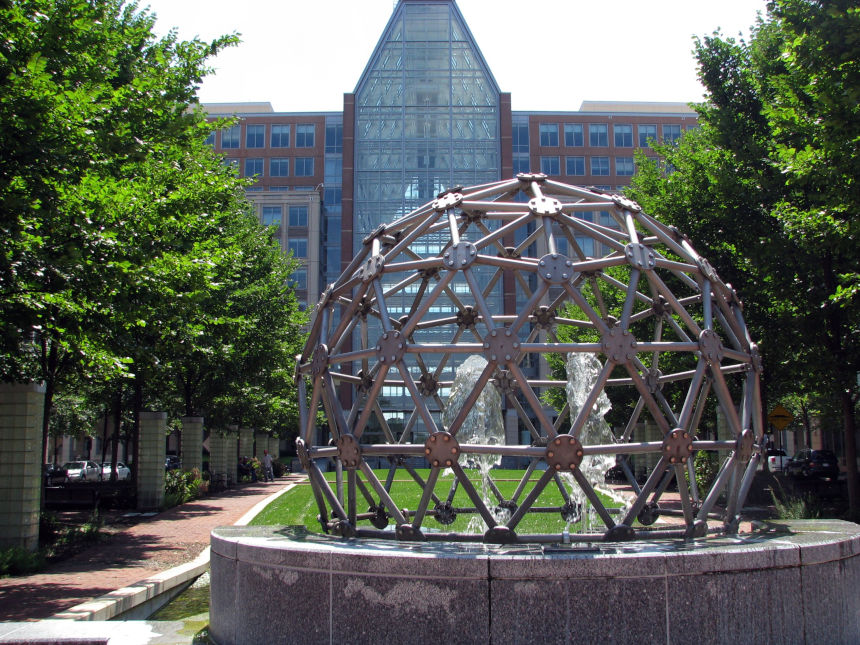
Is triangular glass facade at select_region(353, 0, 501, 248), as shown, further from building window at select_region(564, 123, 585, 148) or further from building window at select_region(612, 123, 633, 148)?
building window at select_region(612, 123, 633, 148)

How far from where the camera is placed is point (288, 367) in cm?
3506

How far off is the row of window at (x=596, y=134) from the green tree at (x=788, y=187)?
53450 mm

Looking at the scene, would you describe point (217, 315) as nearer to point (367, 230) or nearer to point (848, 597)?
point (848, 597)

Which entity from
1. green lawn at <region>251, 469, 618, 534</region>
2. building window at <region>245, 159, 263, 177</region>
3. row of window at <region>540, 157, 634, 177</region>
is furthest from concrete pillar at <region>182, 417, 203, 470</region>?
building window at <region>245, 159, 263, 177</region>

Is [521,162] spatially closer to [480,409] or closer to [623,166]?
[623,166]

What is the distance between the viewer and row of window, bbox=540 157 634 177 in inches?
2921

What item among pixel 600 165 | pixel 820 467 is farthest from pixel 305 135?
pixel 820 467

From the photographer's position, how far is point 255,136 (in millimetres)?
78875

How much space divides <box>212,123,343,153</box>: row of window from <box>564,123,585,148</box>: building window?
73.3ft

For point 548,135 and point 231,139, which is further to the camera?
point 231,139

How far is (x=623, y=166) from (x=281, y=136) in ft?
113

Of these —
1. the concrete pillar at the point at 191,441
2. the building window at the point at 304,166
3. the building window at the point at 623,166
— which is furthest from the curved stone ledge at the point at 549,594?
the building window at the point at 304,166

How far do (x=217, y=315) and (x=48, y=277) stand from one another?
12.0m

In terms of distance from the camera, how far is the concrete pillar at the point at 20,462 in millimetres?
13945
